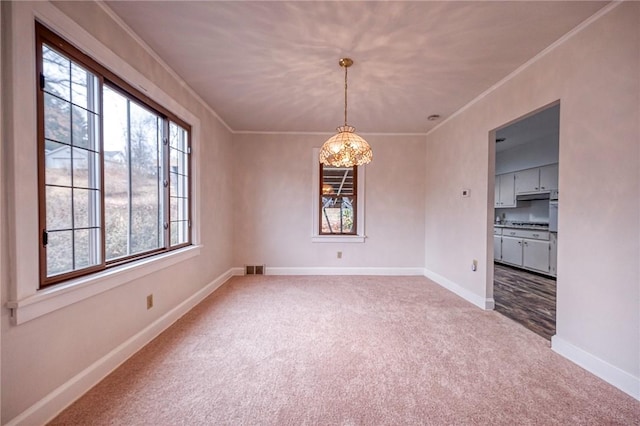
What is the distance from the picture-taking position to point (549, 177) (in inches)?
194

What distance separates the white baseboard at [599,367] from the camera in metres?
1.68

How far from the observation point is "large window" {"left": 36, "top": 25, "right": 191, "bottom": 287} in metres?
1.50

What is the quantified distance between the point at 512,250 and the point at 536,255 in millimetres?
535

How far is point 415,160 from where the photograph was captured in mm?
4766

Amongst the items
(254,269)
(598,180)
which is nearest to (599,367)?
(598,180)

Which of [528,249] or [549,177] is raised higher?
[549,177]

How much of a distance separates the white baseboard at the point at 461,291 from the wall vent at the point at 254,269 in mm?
2954

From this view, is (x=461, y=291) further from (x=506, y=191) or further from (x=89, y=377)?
(x=89, y=377)

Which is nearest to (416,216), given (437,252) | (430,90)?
(437,252)

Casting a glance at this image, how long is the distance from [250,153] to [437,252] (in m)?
3.66

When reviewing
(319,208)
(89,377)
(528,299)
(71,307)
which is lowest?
(528,299)

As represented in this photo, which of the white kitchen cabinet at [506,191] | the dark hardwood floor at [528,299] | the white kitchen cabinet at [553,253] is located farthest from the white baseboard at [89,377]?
the white kitchen cabinet at [506,191]

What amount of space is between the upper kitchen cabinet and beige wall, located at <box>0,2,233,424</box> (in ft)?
20.1

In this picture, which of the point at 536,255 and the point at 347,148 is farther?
the point at 536,255
